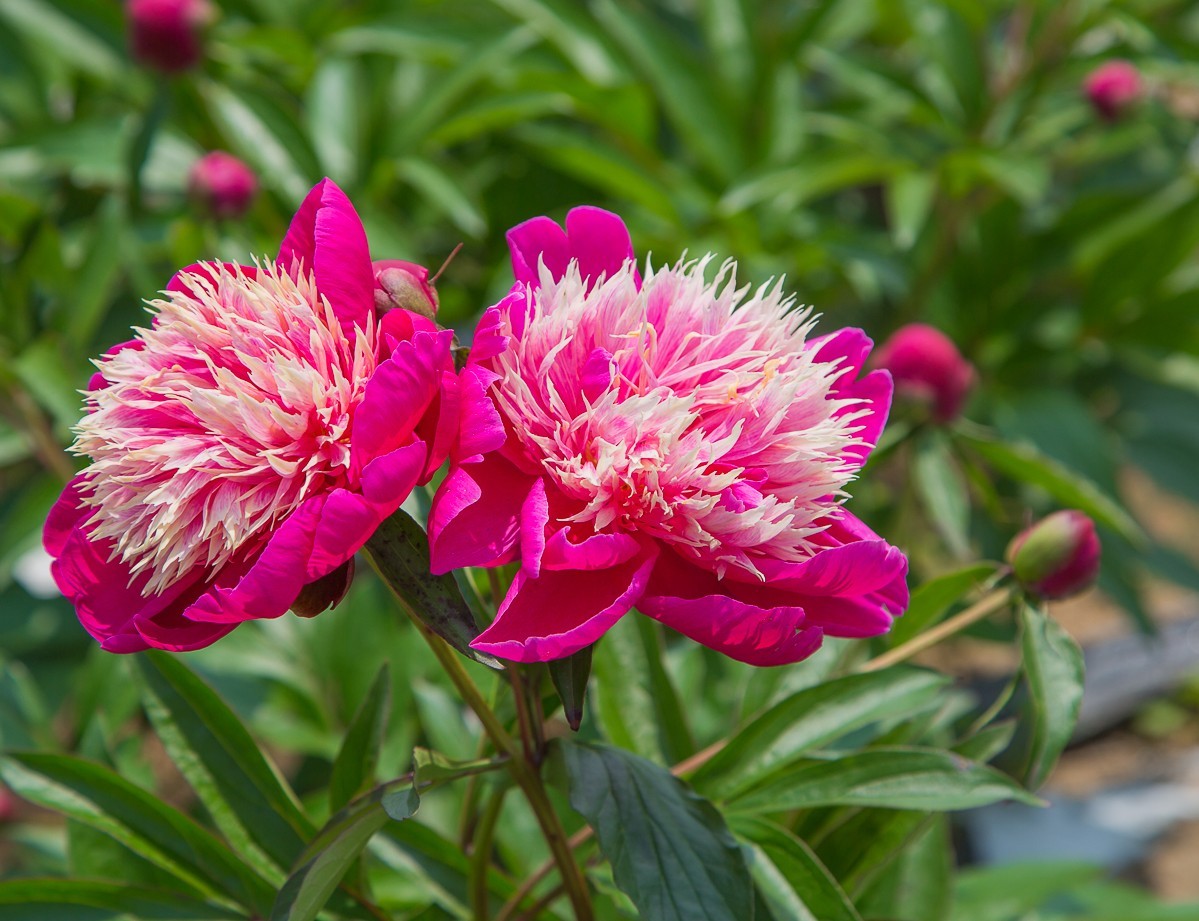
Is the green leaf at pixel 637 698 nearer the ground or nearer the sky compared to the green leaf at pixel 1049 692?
nearer the ground

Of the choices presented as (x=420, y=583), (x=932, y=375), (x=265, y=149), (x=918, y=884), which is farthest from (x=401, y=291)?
(x=265, y=149)

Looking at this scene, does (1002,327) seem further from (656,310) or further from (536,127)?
(656,310)

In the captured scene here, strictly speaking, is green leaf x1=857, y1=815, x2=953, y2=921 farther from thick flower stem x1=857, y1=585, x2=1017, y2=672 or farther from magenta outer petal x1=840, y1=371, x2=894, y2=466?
magenta outer petal x1=840, y1=371, x2=894, y2=466

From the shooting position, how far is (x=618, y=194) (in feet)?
5.09

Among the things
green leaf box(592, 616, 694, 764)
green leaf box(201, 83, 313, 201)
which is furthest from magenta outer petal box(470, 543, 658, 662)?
green leaf box(201, 83, 313, 201)

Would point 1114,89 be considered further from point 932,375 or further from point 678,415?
point 678,415

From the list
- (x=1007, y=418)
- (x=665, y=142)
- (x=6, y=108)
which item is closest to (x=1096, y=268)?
A: (x=1007, y=418)

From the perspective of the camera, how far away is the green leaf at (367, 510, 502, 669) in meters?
0.52

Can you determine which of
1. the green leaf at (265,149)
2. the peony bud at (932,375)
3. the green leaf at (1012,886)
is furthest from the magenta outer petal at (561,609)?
the green leaf at (265,149)

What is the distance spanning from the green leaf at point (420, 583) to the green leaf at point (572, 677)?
3 cm

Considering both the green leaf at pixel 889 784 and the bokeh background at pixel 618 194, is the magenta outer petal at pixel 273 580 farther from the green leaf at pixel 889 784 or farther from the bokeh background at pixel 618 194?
the bokeh background at pixel 618 194

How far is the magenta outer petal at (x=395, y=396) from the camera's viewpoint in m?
0.49

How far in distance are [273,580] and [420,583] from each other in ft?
0.25

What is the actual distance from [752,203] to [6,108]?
111cm
